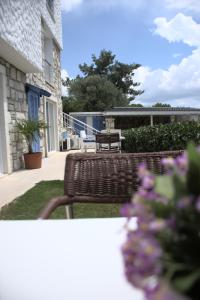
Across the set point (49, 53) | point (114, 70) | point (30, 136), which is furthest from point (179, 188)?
point (114, 70)

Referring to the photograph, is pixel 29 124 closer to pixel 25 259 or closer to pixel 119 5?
pixel 25 259

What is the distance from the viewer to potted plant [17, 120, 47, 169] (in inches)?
353

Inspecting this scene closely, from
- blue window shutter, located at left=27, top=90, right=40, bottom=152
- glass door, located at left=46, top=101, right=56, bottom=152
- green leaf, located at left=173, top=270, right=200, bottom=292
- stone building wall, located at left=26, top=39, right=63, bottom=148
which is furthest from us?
glass door, located at left=46, top=101, right=56, bottom=152

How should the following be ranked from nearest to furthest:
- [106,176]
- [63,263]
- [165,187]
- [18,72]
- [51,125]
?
[165,187], [63,263], [106,176], [18,72], [51,125]

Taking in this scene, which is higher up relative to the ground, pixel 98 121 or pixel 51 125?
pixel 98 121

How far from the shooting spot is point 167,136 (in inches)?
309

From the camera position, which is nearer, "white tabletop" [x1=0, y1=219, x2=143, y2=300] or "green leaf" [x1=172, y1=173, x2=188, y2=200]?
"green leaf" [x1=172, y1=173, x2=188, y2=200]

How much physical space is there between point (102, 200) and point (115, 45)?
106ft

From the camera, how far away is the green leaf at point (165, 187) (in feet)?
1.92

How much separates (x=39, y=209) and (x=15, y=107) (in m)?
5.02

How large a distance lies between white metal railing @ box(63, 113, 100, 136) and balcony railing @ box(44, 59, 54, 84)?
15.2ft

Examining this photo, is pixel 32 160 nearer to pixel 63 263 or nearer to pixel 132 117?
pixel 63 263

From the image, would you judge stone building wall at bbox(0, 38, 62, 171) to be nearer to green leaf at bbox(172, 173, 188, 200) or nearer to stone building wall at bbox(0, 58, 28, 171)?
stone building wall at bbox(0, 58, 28, 171)

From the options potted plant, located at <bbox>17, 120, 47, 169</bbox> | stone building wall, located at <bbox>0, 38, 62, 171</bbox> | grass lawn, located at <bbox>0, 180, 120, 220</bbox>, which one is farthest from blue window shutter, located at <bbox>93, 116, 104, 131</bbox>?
grass lawn, located at <bbox>0, 180, 120, 220</bbox>
